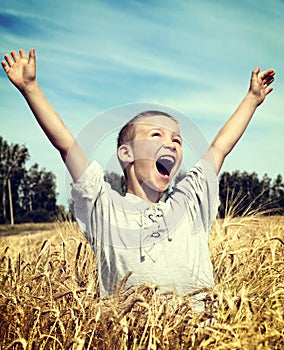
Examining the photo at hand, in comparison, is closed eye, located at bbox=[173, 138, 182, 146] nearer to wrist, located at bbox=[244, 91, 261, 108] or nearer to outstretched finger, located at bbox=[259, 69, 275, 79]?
wrist, located at bbox=[244, 91, 261, 108]

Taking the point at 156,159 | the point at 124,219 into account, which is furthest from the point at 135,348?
the point at 156,159

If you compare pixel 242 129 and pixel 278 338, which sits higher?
pixel 242 129

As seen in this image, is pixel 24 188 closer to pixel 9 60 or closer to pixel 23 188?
pixel 23 188

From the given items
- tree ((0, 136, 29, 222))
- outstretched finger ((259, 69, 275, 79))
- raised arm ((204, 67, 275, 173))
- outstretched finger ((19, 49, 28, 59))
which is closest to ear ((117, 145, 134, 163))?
raised arm ((204, 67, 275, 173))

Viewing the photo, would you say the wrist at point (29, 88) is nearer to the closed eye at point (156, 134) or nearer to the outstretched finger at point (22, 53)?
the outstretched finger at point (22, 53)

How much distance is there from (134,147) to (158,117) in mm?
210

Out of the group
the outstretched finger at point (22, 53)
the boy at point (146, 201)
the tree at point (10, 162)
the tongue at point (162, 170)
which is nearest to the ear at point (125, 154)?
the boy at point (146, 201)

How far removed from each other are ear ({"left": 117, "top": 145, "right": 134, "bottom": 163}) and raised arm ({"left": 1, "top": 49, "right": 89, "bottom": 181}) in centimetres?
33

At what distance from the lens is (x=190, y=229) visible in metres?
2.50

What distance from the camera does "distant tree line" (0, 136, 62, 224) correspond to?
37.8 meters

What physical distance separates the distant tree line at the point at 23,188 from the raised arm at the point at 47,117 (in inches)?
1372

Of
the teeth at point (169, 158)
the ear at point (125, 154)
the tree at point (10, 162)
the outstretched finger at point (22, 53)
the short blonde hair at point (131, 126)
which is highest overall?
the tree at point (10, 162)

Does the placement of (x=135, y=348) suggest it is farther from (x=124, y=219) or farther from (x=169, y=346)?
(x=124, y=219)

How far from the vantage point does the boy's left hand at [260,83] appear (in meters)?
2.82
